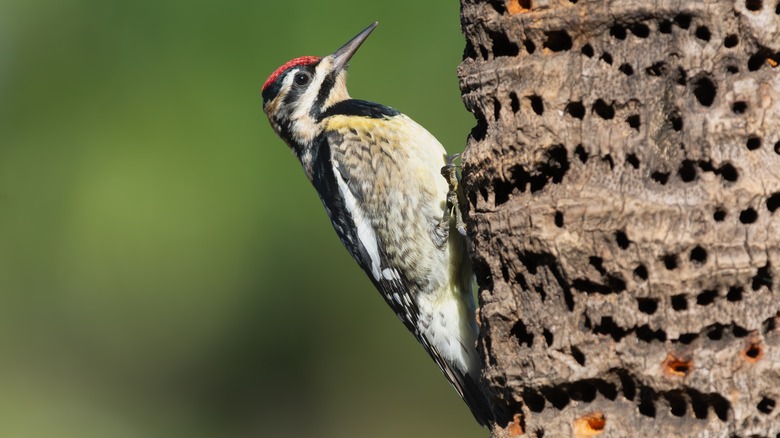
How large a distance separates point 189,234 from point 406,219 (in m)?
2.63

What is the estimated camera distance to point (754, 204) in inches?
108

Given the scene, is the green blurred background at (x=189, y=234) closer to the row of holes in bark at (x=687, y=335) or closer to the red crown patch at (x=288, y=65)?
the red crown patch at (x=288, y=65)

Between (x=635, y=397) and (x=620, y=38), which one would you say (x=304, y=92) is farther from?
(x=635, y=397)

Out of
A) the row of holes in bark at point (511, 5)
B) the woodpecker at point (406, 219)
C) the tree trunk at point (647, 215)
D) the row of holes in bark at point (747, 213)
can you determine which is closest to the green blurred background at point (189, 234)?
the woodpecker at point (406, 219)

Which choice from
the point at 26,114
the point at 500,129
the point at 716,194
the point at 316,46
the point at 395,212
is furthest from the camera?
the point at 26,114

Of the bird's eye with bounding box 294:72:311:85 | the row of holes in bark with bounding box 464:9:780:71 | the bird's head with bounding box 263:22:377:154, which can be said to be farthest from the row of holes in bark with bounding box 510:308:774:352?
the bird's eye with bounding box 294:72:311:85

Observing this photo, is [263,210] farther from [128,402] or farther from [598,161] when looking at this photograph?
[598,161]

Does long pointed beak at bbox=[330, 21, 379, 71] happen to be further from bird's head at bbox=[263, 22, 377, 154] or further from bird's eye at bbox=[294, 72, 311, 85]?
bird's eye at bbox=[294, 72, 311, 85]

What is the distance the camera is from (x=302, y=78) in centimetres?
529

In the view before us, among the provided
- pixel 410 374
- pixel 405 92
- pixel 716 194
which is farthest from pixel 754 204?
pixel 410 374

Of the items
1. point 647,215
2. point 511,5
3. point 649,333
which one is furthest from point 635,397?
point 511,5

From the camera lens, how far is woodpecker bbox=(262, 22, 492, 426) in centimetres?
464

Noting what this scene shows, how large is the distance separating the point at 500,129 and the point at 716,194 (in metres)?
0.64

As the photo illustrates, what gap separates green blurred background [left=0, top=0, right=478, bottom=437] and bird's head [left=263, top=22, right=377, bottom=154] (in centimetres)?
146
